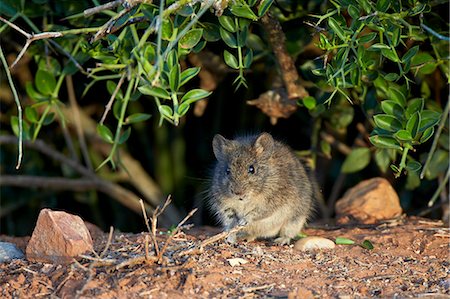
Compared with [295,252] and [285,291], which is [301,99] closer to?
[295,252]

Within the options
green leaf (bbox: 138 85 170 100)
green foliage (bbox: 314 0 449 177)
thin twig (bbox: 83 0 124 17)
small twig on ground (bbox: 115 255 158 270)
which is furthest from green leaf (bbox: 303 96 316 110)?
small twig on ground (bbox: 115 255 158 270)

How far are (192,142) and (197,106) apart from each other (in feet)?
7.06

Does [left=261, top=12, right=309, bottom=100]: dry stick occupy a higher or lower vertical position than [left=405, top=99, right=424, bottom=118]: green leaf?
higher

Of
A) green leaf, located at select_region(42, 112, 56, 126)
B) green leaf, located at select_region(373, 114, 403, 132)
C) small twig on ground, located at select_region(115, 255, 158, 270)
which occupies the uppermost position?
green leaf, located at select_region(373, 114, 403, 132)

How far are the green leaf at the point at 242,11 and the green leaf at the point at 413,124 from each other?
1165mm

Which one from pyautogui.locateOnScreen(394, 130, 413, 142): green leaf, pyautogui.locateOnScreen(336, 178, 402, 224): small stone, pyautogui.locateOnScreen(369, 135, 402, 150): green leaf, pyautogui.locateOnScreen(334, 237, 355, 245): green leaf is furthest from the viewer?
pyautogui.locateOnScreen(336, 178, 402, 224): small stone

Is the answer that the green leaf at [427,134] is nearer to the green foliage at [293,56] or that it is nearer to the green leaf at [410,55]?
the green foliage at [293,56]

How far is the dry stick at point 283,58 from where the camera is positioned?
538 cm

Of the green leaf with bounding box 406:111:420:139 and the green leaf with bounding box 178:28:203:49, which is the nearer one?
the green leaf with bounding box 178:28:203:49

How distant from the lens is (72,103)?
718 cm

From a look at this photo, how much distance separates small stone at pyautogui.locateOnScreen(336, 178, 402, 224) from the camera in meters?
6.05

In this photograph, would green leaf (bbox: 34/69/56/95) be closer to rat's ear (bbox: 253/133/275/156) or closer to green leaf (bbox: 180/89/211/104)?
rat's ear (bbox: 253/133/275/156)

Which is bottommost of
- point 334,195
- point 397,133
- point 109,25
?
point 334,195

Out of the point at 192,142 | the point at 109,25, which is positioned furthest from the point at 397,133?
the point at 192,142
